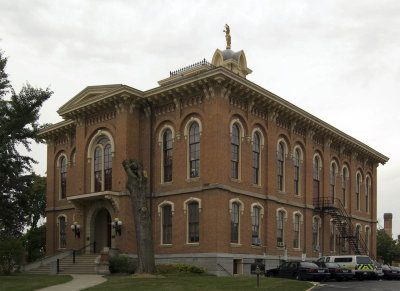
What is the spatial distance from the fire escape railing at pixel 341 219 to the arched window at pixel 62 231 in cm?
1862

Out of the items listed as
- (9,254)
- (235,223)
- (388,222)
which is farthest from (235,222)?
(388,222)

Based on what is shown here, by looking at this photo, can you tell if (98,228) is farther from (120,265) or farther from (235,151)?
(235,151)

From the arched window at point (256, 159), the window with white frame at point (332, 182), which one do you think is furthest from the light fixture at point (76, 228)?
the window with white frame at point (332, 182)

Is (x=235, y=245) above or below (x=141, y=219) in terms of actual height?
below

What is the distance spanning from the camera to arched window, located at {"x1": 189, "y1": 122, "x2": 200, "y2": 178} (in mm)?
31656

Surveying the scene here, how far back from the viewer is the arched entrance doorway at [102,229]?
36.0 metres

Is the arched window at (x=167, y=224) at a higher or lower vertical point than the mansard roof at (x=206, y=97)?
lower

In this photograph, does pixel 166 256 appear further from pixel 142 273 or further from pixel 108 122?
pixel 108 122

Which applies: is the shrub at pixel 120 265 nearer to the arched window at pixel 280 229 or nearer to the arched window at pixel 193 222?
the arched window at pixel 193 222

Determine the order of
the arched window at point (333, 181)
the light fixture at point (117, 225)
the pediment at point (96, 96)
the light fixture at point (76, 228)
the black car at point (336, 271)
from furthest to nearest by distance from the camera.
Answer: the arched window at point (333, 181) → the light fixture at point (76, 228) → the pediment at point (96, 96) → the light fixture at point (117, 225) → the black car at point (336, 271)

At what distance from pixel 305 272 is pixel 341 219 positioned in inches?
656

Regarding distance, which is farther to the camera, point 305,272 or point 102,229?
point 102,229

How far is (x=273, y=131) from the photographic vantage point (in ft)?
116

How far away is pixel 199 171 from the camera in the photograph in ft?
102
